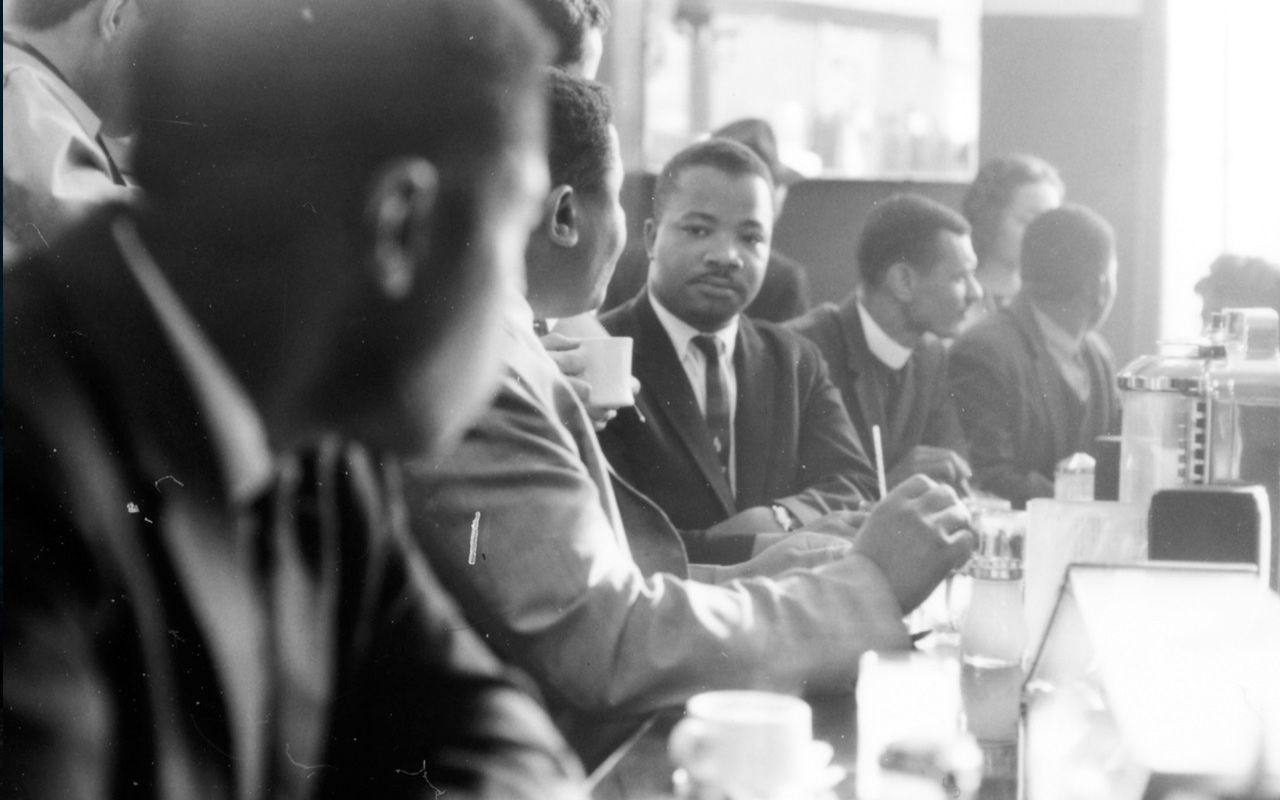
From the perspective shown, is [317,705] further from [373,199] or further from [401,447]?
[373,199]

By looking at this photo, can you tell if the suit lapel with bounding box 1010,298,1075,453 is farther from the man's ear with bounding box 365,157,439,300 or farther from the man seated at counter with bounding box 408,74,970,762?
the man's ear with bounding box 365,157,439,300

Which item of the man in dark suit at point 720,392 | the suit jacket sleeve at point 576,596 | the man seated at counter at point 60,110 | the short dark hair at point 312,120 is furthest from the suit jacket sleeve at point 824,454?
the man seated at counter at point 60,110

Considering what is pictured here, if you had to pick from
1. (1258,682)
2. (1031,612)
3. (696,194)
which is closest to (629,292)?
(696,194)

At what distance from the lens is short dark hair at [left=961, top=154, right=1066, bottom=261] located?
4.65 feet

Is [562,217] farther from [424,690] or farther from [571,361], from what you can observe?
[424,690]

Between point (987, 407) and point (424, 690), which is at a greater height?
point (987, 407)

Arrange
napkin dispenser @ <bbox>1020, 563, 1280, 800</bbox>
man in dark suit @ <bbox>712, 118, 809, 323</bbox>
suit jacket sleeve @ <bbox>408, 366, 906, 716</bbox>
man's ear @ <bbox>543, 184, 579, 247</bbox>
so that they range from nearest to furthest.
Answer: napkin dispenser @ <bbox>1020, 563, 1280, 800</bbox> → suit jacket sleeve @ <bbox>408, 366, 906, 716</bbox> → man's ear @ <bbox>543, 184, 579, 247</bbox> → man in dark suit @ <bbox>712, 118, 809, 323</bbox>

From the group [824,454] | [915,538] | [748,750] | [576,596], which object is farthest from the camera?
[824,454]

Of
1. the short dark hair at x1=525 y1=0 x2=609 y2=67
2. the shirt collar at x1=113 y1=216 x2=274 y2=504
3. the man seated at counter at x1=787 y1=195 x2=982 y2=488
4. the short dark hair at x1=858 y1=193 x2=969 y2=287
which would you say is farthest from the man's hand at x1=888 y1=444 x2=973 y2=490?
the shirt collar at x1=113 y1=216 x2=274 y2=504

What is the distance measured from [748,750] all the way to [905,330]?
2.30 feet

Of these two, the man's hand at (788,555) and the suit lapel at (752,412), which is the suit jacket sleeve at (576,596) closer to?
the man's hand at (788,555)

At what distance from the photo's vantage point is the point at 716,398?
4.59 feet

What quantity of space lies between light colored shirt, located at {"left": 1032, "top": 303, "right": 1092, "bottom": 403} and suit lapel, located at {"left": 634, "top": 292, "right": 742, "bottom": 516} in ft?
1.38

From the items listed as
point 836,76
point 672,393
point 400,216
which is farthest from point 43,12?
point 836,76
